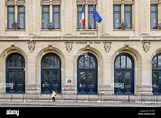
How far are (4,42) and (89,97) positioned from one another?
1381 centimetres

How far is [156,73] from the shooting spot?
115 feet

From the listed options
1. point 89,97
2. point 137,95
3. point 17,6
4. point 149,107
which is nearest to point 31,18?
point 17,6

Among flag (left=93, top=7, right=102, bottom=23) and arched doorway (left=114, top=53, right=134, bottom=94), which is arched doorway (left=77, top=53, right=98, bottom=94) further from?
flag (left=93, top=7, right=102, bottom=23)

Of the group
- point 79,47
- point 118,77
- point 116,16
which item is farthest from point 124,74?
point 116,16

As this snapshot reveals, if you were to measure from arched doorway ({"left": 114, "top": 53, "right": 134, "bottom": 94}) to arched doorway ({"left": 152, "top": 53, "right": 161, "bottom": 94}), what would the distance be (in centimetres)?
286

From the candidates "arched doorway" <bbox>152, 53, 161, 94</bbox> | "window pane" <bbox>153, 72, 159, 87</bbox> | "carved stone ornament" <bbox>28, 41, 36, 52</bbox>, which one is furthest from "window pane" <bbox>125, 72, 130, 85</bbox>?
"carved stone ornament" <bbox>28, 41, 36, 52</bbox>

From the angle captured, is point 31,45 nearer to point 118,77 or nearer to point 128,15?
point 118,77

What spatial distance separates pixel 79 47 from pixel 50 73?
552cm

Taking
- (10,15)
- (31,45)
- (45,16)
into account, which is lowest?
(31,45)

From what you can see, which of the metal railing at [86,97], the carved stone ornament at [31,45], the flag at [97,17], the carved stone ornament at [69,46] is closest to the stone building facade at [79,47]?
the carved stone ornament at [31,45]

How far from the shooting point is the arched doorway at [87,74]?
3531 centimetres

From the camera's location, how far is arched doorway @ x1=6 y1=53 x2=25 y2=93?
35.4m

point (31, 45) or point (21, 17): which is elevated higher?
point (21, 17)

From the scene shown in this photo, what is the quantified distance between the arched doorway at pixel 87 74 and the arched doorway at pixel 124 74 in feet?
→ 9.94
